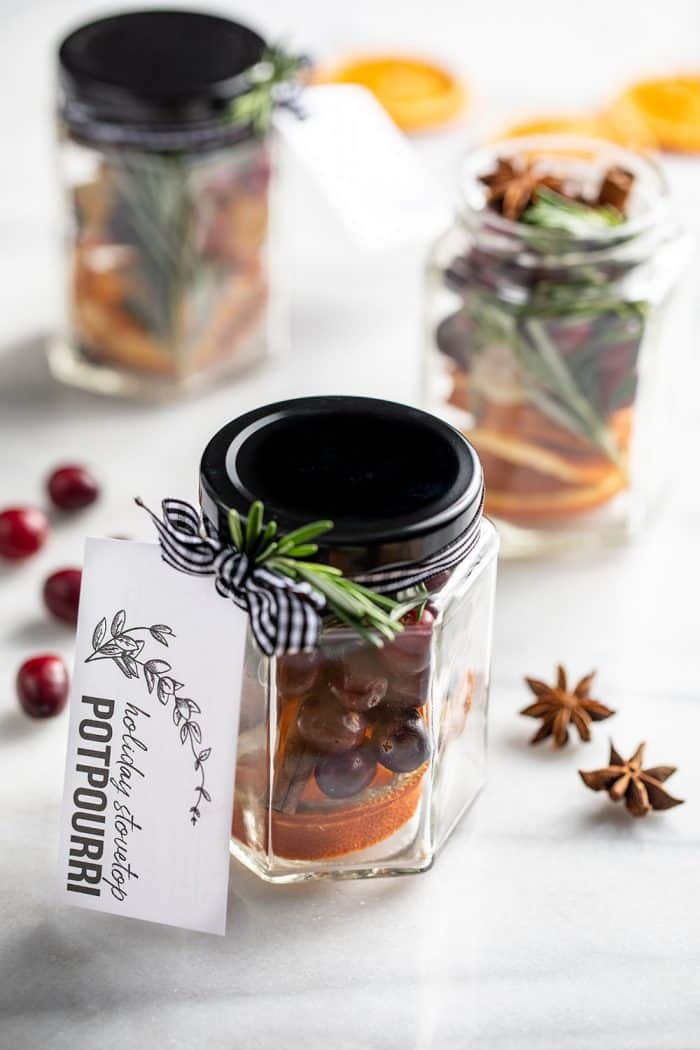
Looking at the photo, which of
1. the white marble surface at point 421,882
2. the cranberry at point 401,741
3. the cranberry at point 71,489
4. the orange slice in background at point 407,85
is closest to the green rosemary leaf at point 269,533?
the cranberry at point 401,741

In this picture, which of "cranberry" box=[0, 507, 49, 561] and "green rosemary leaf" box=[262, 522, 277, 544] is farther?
"cranberry" box=[0, 507, 49, 561]

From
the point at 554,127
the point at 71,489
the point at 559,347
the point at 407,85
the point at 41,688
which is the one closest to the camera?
the point at 41,688

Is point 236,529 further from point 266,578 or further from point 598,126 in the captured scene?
point 598,126

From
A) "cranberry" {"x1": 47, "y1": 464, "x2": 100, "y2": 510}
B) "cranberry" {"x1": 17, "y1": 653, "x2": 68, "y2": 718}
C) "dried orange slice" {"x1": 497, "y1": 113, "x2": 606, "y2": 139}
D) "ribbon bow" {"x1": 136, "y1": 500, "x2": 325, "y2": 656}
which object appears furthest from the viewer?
"dried orange slice" {"x1": 497, "y1": 113, "x2": 606, "y2": 139}

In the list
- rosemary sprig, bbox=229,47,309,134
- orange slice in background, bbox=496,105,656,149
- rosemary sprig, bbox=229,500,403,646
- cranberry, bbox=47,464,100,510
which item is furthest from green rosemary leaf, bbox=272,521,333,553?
orange slice in background, bbox=496,105,656,149

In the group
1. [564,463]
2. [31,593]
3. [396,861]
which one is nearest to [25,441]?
[31,593]

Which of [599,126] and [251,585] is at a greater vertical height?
[251,585]

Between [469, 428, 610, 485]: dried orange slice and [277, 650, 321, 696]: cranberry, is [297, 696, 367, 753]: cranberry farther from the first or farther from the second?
[469, 428, 610, 485]: dried orange slice

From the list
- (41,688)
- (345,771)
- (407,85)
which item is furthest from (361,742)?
(407,85)
